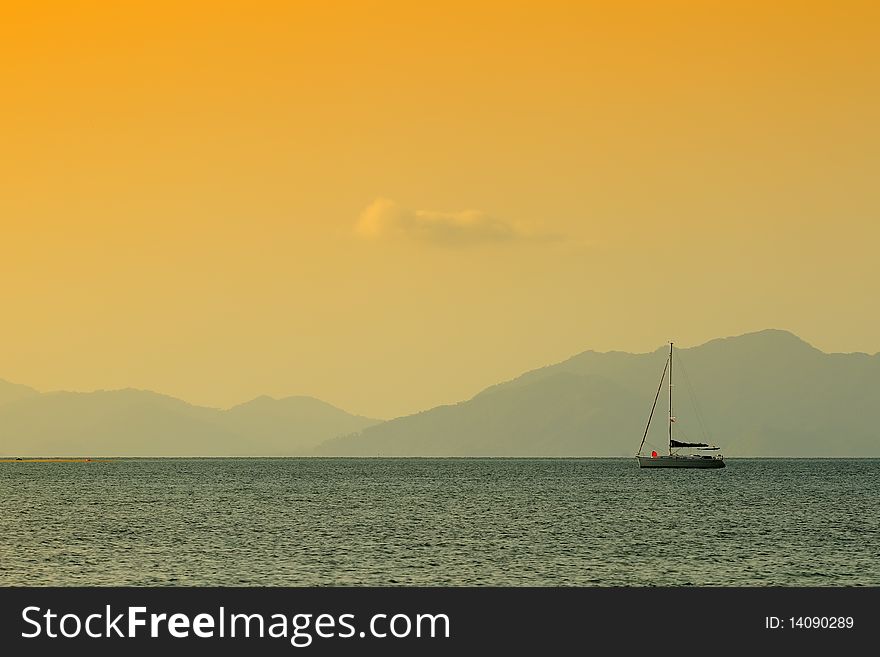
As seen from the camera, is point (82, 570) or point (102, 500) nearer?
point (82, 570)

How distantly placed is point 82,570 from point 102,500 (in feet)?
281

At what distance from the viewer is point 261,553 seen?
87062mm
